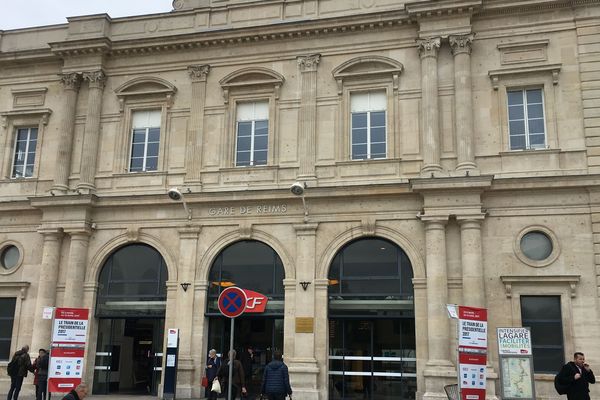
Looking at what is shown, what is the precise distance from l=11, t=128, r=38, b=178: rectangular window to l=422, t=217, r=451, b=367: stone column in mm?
14614

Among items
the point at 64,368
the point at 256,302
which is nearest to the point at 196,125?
the point at 256,302

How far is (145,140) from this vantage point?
22.7 m

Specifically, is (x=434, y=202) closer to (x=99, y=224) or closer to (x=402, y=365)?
(x=402, y=365)

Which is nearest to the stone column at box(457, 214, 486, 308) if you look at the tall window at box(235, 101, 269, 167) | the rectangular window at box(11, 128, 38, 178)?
the tall window at box(235, 101, 269, 167)

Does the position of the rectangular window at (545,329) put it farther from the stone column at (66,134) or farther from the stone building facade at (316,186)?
the stone column at (66,134)

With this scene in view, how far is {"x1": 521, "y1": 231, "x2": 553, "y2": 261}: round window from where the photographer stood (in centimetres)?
1852

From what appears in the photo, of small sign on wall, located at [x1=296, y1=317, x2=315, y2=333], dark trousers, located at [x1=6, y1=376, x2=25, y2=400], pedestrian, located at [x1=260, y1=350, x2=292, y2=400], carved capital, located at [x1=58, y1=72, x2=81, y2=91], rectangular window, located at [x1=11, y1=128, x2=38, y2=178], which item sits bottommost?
dark trousers, located at [x1=6, y1=376, x2=25, y2=400]

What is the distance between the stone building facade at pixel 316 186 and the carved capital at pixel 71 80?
0.15 metres

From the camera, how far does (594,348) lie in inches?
685

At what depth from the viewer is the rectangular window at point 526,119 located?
19.4 metres

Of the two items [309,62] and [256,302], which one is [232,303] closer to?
[256,302]

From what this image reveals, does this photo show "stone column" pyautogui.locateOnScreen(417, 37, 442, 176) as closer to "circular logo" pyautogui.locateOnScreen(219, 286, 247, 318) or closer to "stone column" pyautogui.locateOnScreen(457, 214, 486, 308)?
"stone column" pyautogui.locateOnScreen(457, 214, 486, 308)

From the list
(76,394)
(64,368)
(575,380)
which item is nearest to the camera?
(76,394)

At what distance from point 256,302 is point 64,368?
6.44 meters
